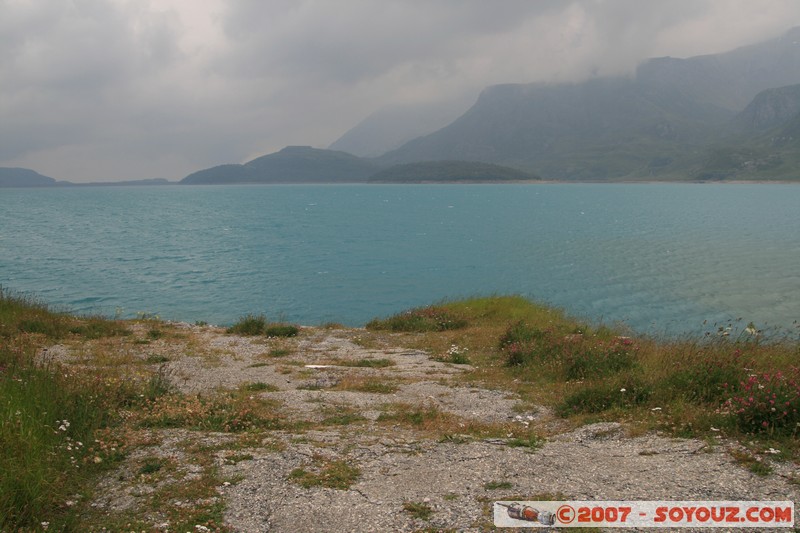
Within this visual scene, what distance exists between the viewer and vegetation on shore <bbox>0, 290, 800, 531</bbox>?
7824mm

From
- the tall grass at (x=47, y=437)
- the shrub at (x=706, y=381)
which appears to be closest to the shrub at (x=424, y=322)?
the shrub at (x=706, y=381)

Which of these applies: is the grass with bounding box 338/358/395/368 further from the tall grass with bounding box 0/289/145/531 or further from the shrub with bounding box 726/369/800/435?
the shrub with bounding box 726/369/800/435

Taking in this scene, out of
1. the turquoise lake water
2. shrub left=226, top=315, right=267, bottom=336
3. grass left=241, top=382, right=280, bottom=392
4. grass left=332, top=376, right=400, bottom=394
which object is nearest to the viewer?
grass left=241, top=382, right=280, bottom=392

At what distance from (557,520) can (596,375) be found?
28.1 ft

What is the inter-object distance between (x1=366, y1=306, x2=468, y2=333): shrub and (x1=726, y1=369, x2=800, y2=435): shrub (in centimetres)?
1671

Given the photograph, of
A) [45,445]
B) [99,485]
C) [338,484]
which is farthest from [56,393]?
[338,484]

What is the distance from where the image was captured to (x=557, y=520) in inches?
287

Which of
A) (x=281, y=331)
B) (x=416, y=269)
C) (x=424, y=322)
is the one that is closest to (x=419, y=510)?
(x=281, y=331)

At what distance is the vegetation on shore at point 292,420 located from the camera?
7.82 meters

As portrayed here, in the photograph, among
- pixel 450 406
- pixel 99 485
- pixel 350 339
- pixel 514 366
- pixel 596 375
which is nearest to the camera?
pixel 99 485

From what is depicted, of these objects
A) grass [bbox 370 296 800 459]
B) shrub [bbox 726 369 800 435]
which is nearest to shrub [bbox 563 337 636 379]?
grass [bbox 370 296 800 459]

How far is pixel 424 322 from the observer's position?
2706 cm

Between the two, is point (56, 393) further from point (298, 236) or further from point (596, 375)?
point (298, 236)

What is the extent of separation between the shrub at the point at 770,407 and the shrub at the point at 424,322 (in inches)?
658
